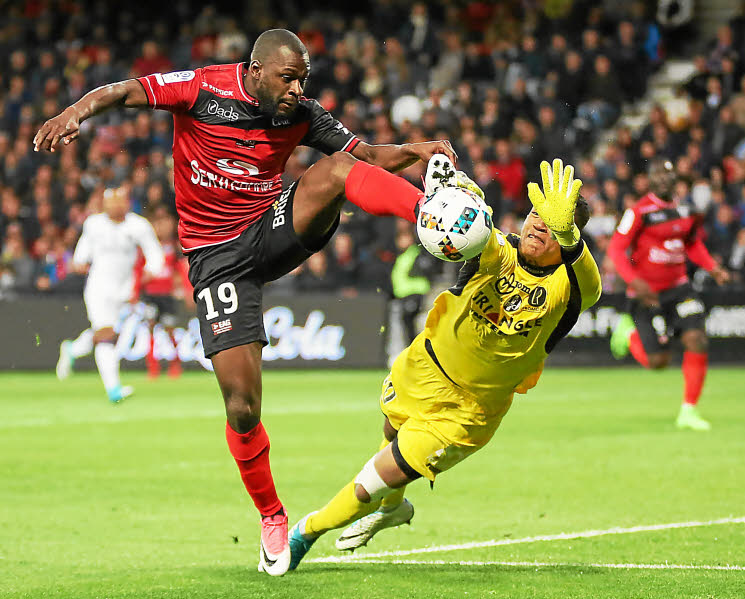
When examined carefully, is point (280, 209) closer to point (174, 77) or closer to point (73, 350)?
point (174, 77)

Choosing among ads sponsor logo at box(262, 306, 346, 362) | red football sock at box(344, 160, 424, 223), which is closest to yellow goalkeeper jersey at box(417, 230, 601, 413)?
red football sock at box(344, 160, 424, 223)

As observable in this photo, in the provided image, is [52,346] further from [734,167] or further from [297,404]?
[734,167]

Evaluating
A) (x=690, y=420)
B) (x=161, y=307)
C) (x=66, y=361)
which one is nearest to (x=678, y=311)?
(x=690, y=420)

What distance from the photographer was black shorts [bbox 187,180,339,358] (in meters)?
6.22

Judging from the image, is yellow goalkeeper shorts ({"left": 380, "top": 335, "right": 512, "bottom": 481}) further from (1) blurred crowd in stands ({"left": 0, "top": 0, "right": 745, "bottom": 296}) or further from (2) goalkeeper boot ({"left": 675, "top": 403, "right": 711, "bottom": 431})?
(1) blurred crowd in stands ({"left": 0, "top": 0, "right": 745, "bottom": 296})

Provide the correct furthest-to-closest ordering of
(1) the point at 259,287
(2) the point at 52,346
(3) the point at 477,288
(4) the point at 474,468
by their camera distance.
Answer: (2) the point at 52,346 < (4) the point at 474,468 < (1) the point at 259,287 < (3) the point at 477,288

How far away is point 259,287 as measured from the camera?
20.9 feet

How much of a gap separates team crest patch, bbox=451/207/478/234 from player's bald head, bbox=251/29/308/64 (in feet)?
4.22

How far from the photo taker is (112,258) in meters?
15.2

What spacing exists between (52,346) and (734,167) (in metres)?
10.7

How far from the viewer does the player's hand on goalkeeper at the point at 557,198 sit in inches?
218

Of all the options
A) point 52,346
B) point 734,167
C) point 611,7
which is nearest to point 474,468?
point 52,346

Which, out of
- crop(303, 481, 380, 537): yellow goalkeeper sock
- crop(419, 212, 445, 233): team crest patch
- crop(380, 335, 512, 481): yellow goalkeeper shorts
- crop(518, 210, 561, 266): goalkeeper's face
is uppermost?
crop(419, 212, 445, 233): team crest patch

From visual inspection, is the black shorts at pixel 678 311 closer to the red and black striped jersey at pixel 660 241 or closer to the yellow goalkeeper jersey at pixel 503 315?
the red and black striped jersey at pixel 660 241
